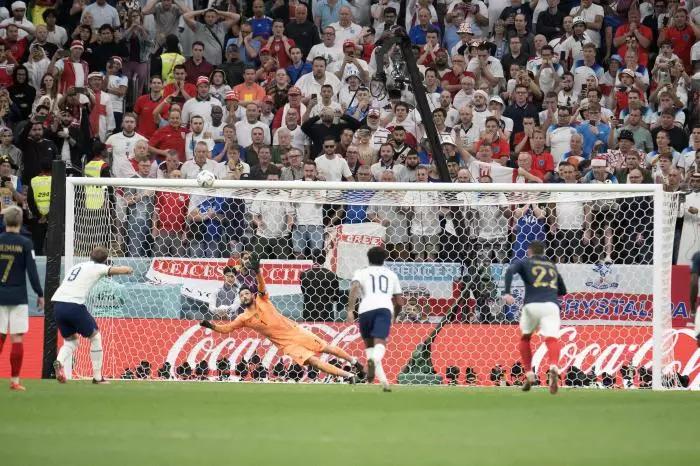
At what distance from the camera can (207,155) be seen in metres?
22.1

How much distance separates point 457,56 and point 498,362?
7.10 meters

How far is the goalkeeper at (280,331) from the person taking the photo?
58.9 feet

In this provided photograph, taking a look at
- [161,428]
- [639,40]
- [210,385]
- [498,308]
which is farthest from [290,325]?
[639,40]

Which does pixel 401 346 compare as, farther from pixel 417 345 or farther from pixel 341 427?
pixel 341 427

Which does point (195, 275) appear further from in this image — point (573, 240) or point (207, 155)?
point (573, 240)

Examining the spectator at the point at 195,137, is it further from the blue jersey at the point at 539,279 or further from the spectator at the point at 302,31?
the blue jersey at the point at 539,279

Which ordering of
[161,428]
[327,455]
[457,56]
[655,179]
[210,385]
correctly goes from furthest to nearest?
1. [457,56]
2. [655,179]
3. [210,385]
4. [161,428]
5. [327,455]

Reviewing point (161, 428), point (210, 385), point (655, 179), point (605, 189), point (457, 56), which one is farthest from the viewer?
point (457, 56)

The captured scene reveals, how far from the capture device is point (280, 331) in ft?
59.3

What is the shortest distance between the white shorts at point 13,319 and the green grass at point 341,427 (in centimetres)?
82

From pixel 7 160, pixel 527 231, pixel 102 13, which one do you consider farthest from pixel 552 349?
pixel 102 13

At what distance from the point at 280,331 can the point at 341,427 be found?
6146 mm

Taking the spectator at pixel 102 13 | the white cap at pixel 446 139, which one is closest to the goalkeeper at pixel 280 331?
the white cap at pixel 446 139

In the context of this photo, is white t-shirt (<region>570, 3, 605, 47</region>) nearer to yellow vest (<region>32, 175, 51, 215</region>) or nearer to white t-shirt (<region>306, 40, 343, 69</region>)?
white t-shirt (<region>306, 40, 343, 69</region>)
